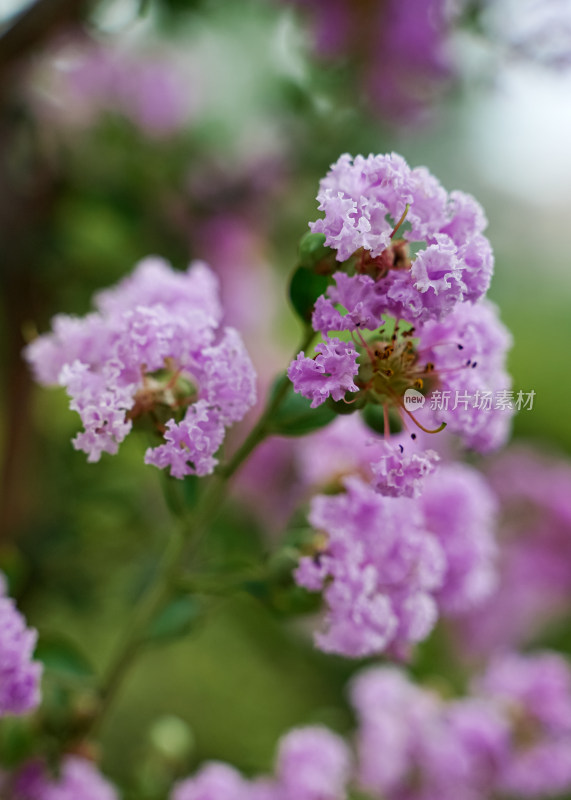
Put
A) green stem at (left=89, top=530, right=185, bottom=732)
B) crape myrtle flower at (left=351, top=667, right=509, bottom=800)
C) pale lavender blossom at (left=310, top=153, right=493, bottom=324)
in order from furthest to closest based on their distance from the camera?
crape myrtle flower at (left=351, top=667, right=509, bottom=800) → green stem at (left=89, top=530, right=185, bottom=732) → pale lavender blossom at (left=310, top=153, right=493, bottom=324)

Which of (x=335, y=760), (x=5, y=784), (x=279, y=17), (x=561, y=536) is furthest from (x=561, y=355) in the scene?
(x=5, y=784)

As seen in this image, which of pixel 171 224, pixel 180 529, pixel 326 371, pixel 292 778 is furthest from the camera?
pixel 171 224

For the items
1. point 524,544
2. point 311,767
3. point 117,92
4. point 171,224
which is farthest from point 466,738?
point 117,92

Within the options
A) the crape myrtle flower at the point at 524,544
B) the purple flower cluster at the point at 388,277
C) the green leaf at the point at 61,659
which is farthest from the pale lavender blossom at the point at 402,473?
the crape myrtle flower at the point at 524,544

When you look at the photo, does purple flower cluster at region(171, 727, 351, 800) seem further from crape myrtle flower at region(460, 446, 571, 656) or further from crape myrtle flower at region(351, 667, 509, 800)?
crape myrtle flower at region(460, 446, 571, 656)

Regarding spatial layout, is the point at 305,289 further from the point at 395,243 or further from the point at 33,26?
the point at 33,26

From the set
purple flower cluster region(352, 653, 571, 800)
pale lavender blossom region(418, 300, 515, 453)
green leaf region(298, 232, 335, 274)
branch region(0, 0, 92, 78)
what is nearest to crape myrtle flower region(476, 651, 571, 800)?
purple flower cluster region(352, 653, 571, 800)
